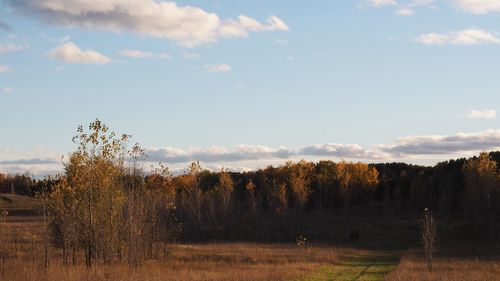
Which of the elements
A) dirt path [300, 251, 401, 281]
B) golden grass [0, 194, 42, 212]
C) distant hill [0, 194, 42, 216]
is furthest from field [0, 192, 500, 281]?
golden grass [0, 194, 42, 212]

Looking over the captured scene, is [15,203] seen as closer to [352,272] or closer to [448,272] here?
[352,272]

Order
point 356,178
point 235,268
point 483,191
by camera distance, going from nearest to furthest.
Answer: point 235,268
point 483,191
point 356,178

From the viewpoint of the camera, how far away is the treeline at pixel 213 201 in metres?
32.0

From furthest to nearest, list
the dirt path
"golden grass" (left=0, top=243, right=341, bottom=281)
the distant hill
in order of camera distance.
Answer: the distant hill, the dirt path, "golden grass" (left=0, top=243, right=341, bottom=281)

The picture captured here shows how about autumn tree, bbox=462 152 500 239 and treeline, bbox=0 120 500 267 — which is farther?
autumn tree, bbox=462 152 500 239

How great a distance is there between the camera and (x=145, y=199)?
3809cm

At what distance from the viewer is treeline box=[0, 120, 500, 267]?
32.0 meters

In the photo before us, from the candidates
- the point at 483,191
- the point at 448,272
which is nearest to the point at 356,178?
the point at 483,191

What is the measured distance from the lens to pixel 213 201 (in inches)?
3226

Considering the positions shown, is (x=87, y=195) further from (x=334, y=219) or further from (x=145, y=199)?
(x=334, y=219)

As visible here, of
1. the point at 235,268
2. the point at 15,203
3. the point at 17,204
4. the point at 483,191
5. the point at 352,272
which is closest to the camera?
the point at 352,272

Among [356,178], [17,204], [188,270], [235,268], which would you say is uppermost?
[356,178]

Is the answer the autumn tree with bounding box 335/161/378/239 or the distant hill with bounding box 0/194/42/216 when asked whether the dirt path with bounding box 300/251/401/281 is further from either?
the distant hill with bounding box 0/194/42/216

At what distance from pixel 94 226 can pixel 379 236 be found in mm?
47942
